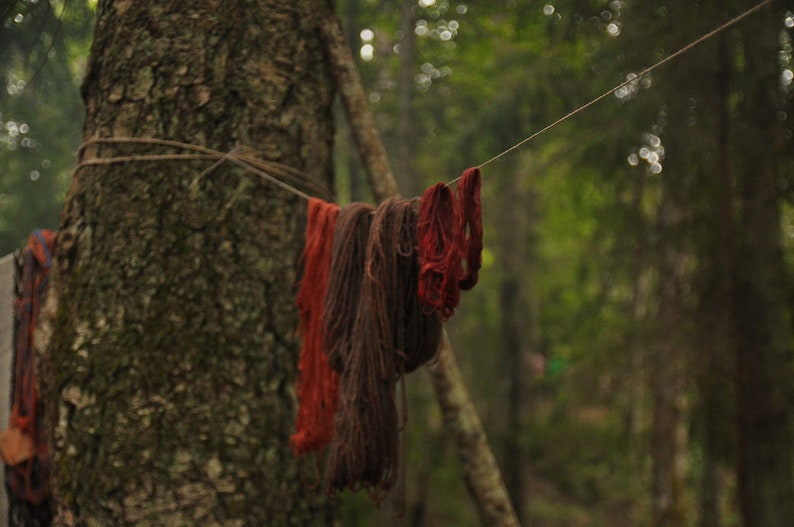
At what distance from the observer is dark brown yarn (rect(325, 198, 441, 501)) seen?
1739 mm

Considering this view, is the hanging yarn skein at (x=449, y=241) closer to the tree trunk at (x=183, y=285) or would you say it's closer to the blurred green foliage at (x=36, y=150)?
the tree trunk at (x=183, y=285)

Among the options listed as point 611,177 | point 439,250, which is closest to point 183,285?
point 439,250

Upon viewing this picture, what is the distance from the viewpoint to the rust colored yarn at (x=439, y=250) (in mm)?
1604

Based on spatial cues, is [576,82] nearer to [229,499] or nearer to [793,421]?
[793,421]

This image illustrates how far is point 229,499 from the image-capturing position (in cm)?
198

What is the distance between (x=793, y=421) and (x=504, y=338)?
5.49 metres

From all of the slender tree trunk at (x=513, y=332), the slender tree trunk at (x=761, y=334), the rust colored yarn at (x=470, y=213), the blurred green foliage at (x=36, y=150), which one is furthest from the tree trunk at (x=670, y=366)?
the blurred green foliage at (x=36, y=150)

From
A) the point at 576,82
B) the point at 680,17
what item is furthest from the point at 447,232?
the point at 576,82

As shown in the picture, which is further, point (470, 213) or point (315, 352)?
point (315, 352)

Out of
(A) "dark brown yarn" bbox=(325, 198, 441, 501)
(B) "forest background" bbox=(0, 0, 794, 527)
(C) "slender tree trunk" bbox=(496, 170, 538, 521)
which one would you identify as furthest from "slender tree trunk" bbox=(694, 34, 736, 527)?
(C) "slender tree trunk" bbox=(496, 170, 538, 521)

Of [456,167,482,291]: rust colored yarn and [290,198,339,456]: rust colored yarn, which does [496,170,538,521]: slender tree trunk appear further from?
[456,167,482,291]: rust colored yarn

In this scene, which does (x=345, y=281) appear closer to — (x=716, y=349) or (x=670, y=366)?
(x=716, y=349)

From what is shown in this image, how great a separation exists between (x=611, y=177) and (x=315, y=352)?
11.4 feet

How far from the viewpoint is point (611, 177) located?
488cm
